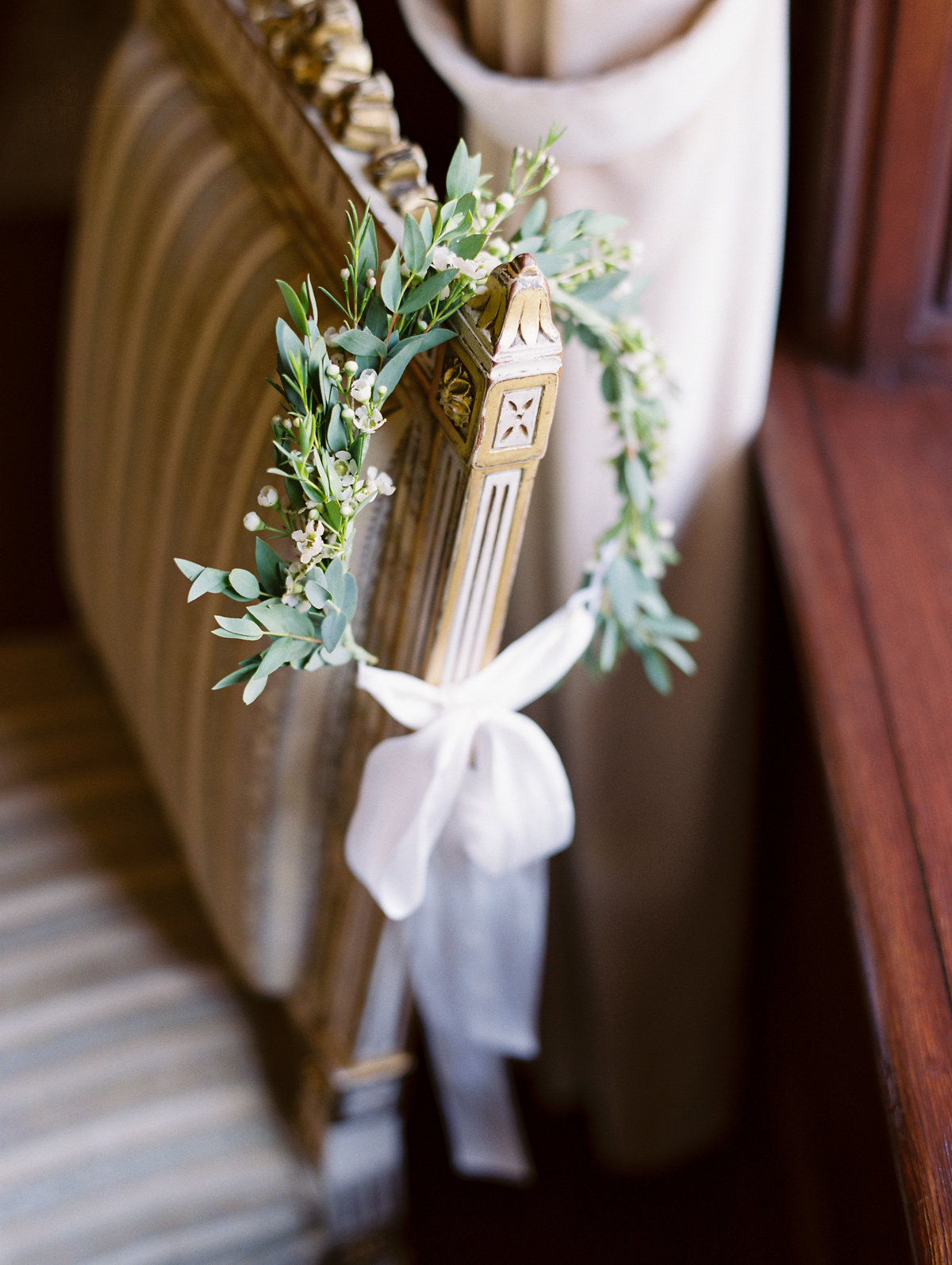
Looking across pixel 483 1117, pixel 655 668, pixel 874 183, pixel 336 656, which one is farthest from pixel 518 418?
pixel 483 1117

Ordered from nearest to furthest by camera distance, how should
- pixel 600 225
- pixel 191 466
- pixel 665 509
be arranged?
pixel 600 225, pixel 191 466, pixel 665 509

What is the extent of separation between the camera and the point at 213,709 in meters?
0.62

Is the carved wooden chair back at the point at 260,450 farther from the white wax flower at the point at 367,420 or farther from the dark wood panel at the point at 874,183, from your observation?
the dark wood panel at the point at 874,183

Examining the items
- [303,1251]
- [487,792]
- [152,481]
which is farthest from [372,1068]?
[152,481]

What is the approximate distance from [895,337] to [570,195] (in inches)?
10.6

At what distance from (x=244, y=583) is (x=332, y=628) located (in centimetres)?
4

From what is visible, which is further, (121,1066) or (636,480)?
(121,1066)

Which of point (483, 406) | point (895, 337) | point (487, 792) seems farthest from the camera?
point (895, 337)

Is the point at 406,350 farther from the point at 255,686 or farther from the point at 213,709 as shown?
the point at 213,709

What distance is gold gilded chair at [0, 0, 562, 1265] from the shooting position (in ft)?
1.67

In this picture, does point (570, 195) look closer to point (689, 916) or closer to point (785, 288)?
point (785, 288)

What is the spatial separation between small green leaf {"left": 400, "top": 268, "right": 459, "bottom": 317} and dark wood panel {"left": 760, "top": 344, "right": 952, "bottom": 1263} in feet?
1.04

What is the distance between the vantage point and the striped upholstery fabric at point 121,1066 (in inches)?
25.2

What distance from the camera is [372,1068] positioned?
675 mm
